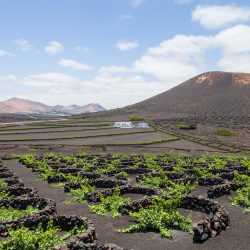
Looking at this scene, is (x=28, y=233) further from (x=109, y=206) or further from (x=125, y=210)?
(x=109, y=206)

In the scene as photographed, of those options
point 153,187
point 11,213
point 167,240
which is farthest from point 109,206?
point 153,187

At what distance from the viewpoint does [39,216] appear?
24.3 m

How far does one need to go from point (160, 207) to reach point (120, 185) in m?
12.9

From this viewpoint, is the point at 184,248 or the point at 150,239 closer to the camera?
the point at 184,248

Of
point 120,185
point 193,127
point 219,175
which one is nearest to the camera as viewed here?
point 120,185

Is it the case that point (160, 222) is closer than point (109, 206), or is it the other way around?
point (160, 222)

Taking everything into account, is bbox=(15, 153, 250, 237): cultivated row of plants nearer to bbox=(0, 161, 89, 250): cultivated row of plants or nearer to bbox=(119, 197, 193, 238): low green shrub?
bbox=(119, 197, 193, 238): low green shrub

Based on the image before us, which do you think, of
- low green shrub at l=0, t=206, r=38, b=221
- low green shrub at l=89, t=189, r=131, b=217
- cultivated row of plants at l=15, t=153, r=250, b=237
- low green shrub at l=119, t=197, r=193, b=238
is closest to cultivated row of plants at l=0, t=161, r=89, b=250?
low green shrub at l=0, t=206, r=38, b=221

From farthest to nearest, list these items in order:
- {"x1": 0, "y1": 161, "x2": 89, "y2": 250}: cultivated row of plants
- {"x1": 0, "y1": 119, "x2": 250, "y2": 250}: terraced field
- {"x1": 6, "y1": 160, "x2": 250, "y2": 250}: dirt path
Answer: {"x1": 0, "y1": 119, "x2": 250, "y2": 250}: terraced field → {"x1": 6, "y1": 160, "x2": 250, "y2": 250}: dirt path → {"x1": 0, "y1": 161, "x2": 89, "y2": 250}: cultivated row of plants

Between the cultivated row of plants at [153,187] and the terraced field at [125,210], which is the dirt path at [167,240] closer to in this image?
the terraced field at [125,210]

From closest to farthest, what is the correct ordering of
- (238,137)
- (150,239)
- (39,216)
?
(150,239) → (39,216) → (238,137)

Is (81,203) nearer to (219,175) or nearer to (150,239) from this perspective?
(150,239)

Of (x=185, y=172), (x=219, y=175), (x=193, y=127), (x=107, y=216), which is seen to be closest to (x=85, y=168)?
(x=185, y=172)

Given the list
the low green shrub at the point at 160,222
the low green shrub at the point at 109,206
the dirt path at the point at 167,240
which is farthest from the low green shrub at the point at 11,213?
the low green shrub at the point at 160,222
